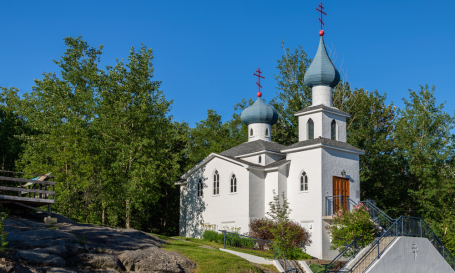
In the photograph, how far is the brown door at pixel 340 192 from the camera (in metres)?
23.3

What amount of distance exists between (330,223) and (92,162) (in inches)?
542

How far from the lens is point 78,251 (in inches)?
550

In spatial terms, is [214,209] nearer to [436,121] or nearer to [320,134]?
[320,134]

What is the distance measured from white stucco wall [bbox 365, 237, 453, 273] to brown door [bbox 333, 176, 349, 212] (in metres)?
3.81

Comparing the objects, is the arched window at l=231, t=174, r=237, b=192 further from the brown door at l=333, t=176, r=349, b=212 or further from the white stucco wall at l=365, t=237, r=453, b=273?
the white stucco wall at l=365, t=237, r=453, b=273

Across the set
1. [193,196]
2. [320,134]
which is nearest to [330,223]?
[320,134]

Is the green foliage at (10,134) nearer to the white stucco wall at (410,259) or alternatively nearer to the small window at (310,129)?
the small window at (310,129)

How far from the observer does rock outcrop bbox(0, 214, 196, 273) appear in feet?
40.7

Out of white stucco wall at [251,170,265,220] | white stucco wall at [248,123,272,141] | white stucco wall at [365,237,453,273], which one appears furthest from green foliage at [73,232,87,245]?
white stucco wall at [248,123,272,141]

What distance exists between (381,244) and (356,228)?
1250mm

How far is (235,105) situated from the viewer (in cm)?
4872

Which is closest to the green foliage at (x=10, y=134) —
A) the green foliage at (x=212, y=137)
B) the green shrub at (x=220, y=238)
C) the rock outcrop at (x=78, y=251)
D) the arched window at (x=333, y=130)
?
the green foliage at (x=212, y=137)

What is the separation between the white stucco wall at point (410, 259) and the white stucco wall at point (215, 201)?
804cm

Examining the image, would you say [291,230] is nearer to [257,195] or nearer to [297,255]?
[297,255]
